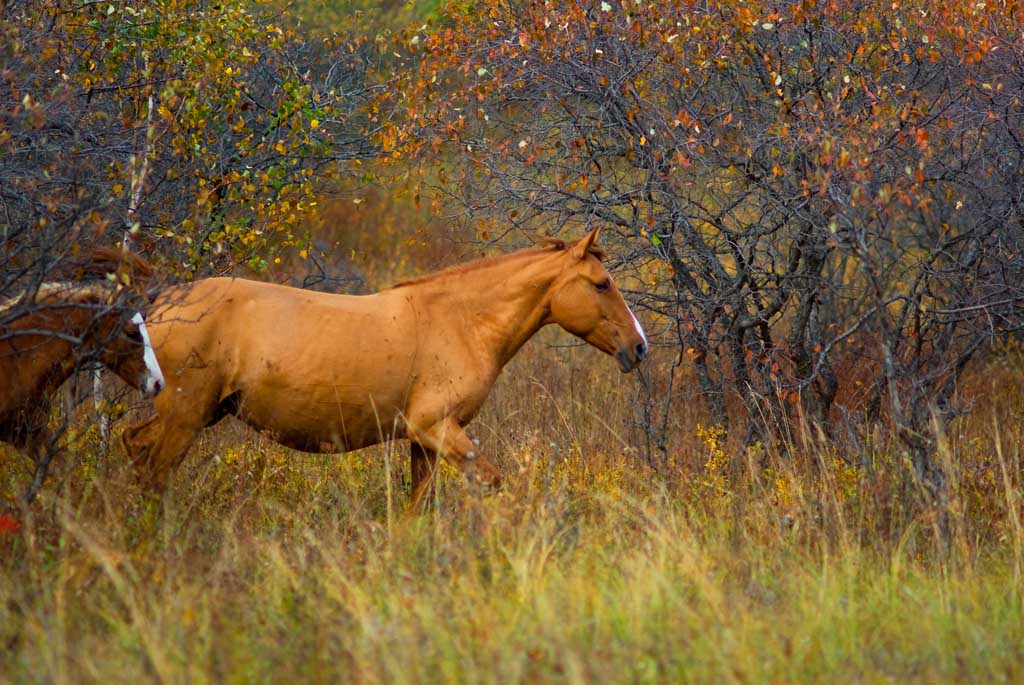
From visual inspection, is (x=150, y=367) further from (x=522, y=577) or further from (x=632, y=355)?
(x=632, y=355)

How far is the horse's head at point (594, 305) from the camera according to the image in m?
7.70

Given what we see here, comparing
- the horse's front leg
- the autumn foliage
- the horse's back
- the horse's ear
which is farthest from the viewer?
the autumn foliage

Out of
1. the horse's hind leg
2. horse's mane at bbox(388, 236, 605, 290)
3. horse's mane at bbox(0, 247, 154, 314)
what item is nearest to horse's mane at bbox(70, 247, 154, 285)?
horse's mane at bbox(0, 247, 154, 314)

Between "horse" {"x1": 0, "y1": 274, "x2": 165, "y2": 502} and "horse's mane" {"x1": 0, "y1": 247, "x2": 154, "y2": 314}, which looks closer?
"horse's mane" {"x1": 0, "y1": 247, "x2": 154, "y2": 314}

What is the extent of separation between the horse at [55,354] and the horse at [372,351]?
0.18 metres

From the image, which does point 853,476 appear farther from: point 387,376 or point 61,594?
point 61,594

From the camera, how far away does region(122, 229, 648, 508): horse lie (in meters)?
7.17

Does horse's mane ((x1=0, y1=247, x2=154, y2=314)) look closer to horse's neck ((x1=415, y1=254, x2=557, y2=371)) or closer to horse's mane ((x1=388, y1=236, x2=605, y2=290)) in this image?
horse's mane ((x1=388, y1=236, x2=605, y2=290))

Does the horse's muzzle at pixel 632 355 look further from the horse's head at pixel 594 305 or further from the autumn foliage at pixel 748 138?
the autumn foliage at pixel 748 138

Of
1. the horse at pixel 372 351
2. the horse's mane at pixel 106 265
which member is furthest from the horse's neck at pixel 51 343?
the horse at pixel 372 351

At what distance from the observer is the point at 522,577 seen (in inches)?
225

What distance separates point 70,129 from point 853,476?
5268 mm

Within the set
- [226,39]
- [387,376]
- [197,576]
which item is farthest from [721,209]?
[197,576]

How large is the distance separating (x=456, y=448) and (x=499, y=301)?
94 cm
